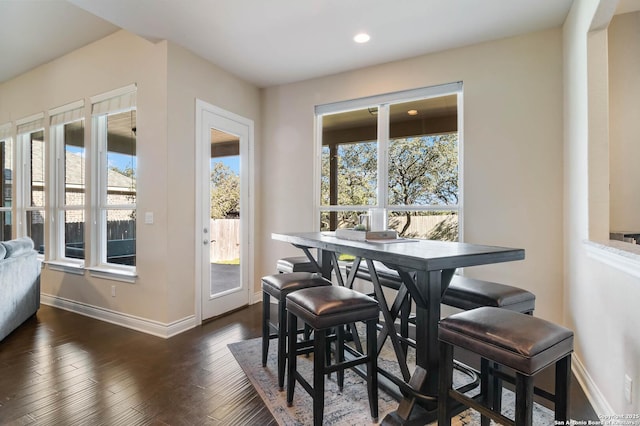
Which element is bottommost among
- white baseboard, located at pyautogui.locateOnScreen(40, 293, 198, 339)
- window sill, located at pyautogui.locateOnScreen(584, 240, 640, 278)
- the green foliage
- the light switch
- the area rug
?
the area rug

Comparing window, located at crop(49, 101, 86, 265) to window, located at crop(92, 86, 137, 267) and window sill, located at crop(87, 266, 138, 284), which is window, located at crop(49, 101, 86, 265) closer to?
window, located at crop(92, 86, 137, 267)

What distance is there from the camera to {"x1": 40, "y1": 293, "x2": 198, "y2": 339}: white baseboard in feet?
10.4

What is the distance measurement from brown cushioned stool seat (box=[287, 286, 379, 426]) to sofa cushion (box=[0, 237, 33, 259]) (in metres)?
3.30

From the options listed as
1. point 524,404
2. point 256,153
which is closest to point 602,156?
point 524,404

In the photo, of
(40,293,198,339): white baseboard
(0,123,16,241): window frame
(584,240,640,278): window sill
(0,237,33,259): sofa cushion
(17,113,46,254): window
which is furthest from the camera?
(0,123,16,241): window frame

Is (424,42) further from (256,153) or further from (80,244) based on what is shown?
(80,244)

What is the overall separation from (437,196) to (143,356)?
317 cm

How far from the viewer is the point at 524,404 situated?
1176mm

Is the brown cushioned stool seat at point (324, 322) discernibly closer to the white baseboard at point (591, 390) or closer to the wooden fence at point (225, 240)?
the white baseboard at point (591, 390)

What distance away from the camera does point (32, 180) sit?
15.7 ft

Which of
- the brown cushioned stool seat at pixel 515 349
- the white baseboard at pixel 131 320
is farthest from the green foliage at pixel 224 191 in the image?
the brown cushioned stool seat at pixel 515 349

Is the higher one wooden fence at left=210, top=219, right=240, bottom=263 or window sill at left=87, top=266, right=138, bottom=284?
wooden fence at left=210, top=219, right=240, bottom=263

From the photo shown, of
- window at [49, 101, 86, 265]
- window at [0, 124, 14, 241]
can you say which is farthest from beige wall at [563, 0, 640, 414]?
window at [0, 124, 14, 241]

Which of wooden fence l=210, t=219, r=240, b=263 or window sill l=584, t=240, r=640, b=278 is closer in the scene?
window sill l=584, t=240, r=640, b=278
